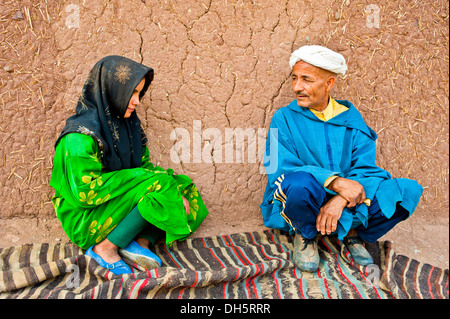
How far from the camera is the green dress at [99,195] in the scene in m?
2.37

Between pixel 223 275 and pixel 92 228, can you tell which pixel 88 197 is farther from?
pixel 223 275

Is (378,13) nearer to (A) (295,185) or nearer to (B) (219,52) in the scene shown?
(B) (219,52)

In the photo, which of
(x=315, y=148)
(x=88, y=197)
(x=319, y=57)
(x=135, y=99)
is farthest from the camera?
(x=315, y=148)

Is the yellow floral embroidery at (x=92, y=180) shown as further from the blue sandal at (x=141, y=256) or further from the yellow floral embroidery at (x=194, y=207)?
the yellow floral embroidery at (x=194, y=207)

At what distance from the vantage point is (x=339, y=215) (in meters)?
2.51

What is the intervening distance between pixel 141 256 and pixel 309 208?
1.10 metres

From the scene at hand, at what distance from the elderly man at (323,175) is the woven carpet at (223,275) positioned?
139 mm

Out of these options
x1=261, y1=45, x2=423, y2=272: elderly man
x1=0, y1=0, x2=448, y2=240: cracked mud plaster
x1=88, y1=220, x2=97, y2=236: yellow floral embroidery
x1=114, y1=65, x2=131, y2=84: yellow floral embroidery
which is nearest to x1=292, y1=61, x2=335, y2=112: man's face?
x1=261, y1=45, x2=423, y2=272: elderly man

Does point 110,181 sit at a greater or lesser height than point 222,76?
lesser

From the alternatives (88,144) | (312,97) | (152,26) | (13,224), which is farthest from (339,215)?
(13,224)

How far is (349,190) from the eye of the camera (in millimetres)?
2533

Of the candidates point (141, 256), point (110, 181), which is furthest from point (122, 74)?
point (141, 256)

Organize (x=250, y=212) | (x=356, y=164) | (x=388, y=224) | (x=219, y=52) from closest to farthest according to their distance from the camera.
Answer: (x=388, y=224), (x=356, y=164), (x=219, y=52), (x=250, y=212)

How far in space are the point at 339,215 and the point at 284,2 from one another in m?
1.69
